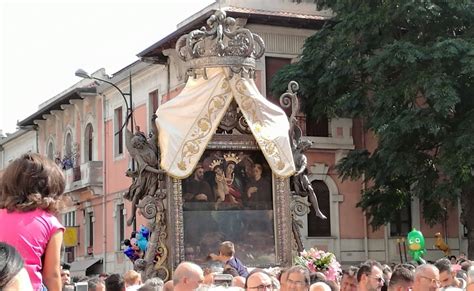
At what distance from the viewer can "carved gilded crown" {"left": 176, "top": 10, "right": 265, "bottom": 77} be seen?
663 inches

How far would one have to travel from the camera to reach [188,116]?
1686 cm

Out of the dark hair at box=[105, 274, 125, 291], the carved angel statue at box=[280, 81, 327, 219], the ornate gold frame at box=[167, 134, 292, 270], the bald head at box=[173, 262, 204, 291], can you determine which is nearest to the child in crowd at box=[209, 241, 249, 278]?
the ornate gold frame at box=[167, 134, 292, 270]

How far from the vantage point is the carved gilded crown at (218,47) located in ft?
55.3

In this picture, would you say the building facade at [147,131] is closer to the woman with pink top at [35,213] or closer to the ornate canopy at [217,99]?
the ornate canopy at [217,99]

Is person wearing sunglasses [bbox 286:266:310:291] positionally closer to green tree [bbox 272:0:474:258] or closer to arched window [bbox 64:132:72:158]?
green tree [bbox 272:0:474:258]

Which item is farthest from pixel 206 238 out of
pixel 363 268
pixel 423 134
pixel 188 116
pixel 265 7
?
pixel 265 7

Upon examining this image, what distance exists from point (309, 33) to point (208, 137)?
1531cm

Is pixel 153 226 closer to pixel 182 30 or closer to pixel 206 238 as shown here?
pixel 206 238

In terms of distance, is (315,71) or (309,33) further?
(309,33)

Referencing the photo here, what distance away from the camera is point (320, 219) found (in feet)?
102

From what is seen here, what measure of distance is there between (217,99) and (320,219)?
48.6 feet

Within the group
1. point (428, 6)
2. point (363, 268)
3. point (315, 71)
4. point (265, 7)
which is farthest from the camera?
point (265, 7)

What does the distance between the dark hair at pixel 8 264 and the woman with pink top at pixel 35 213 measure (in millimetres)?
1347

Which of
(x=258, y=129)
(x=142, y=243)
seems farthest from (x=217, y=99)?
(x=142, y=243)
